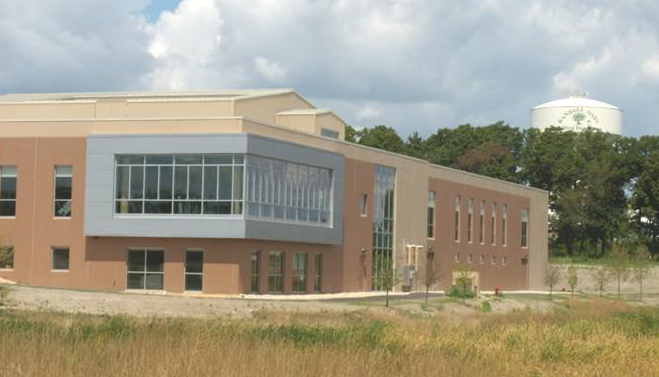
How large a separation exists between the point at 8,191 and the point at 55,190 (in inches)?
100

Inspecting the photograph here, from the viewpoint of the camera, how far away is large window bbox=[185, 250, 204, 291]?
54625 mm

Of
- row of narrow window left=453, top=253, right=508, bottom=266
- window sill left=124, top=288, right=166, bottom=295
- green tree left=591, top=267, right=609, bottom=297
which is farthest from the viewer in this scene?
green tree left=591, top=267, right=609, bottom=297

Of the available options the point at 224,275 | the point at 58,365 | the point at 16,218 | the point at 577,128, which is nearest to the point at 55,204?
the point at 16,218

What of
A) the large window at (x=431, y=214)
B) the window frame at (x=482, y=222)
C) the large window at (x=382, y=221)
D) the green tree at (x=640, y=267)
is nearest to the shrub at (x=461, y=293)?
the large window at (x=382, y=221)

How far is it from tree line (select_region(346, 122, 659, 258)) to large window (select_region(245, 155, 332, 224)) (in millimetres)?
46850

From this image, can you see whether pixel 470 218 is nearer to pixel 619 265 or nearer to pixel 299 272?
pixel 619 265

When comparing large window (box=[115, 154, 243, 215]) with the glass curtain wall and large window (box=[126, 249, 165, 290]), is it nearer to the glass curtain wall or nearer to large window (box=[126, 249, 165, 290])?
the glass curtain wall

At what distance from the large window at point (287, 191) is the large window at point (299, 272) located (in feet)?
6.40

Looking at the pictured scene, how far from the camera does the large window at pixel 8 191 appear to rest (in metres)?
57.2

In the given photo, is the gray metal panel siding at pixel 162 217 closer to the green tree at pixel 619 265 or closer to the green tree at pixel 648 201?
the green tree at pixel 619 265

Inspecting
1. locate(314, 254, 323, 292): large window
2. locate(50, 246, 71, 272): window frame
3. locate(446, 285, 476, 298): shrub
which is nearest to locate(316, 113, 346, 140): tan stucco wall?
locate(314, 254, 323, 292): large window

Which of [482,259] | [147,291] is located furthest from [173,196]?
[482,259]

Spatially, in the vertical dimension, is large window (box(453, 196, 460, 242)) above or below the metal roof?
below

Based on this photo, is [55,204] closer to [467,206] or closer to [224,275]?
[224,275]
